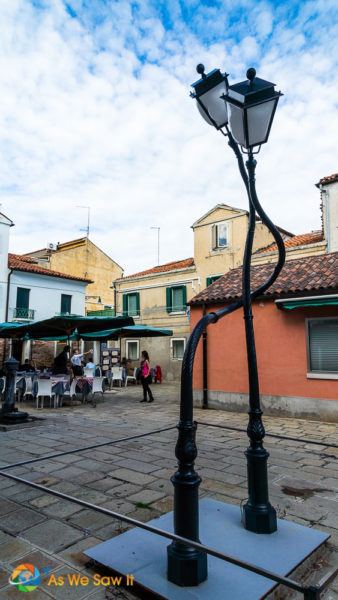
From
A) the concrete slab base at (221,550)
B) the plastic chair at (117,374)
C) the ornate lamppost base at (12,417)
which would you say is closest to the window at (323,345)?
the concrete slab base at (221,550)

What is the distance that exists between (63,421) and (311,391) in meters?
5.37

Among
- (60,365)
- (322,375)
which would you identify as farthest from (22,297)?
(322,375)

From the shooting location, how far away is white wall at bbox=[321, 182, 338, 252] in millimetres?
15281

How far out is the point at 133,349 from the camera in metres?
22.5

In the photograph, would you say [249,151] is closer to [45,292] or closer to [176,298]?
[176,298]

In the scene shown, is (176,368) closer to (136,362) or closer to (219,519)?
(136,362)

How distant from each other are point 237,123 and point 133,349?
66.0 feet

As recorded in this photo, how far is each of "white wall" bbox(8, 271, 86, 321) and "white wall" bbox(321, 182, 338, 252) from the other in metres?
16.5

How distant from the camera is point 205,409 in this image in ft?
33.1

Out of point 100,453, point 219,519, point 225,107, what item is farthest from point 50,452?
point 225,107

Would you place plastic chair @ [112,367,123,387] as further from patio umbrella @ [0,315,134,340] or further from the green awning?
the green awning

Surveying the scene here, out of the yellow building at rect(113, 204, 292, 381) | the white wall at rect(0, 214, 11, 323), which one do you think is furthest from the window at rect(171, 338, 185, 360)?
the white wall at rect(0, 214, 11, 323)

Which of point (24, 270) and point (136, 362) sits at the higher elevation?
point (24, 270)

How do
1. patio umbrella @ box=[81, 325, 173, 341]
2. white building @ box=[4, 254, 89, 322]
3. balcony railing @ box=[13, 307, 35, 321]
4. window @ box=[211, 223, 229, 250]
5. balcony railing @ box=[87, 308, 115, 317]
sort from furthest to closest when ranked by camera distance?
1. balcony railing @ box=[87, 308, 115, 317]
2. white building @ box=[4, 254, 89, 322]
3. balcony railing @ box=[13, 307, 35, 321]
4. window @ box=[211, 223, 229, 250]
5. patio umbrella @ box=[81, 325, 173, 341]
